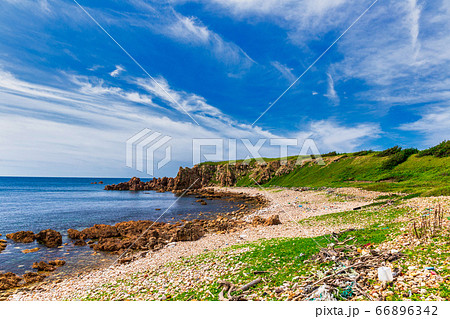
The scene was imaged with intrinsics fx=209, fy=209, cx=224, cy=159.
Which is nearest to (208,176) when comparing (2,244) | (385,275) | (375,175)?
(375,175)

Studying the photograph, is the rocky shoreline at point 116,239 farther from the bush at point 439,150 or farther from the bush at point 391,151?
the bush at point 391,151

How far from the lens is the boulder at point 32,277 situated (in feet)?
50.8

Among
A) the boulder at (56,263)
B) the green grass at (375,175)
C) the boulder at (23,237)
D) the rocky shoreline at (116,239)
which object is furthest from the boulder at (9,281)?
the green grass at (375,175)

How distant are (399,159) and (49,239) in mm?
89115

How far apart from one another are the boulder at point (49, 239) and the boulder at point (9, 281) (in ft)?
28.9

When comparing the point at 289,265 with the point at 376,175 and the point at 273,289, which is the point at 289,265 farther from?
the point at 376,175

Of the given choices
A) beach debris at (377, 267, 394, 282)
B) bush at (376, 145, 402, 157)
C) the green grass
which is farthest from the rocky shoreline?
bush at (376, 145, 402, 157)

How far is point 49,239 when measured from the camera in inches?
972

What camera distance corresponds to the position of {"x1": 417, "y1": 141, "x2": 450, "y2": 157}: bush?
56.7 m

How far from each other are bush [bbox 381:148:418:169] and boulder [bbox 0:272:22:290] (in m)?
86.6

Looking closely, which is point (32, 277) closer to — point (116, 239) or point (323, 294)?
point (116, 239)

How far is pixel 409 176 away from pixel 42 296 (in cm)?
7224

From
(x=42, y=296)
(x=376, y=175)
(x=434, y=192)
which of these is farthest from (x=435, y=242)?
(x=376, y=175)

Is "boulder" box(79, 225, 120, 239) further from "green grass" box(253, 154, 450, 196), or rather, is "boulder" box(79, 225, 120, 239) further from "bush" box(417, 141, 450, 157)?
"bush" box(417, 141, 450, 157)
